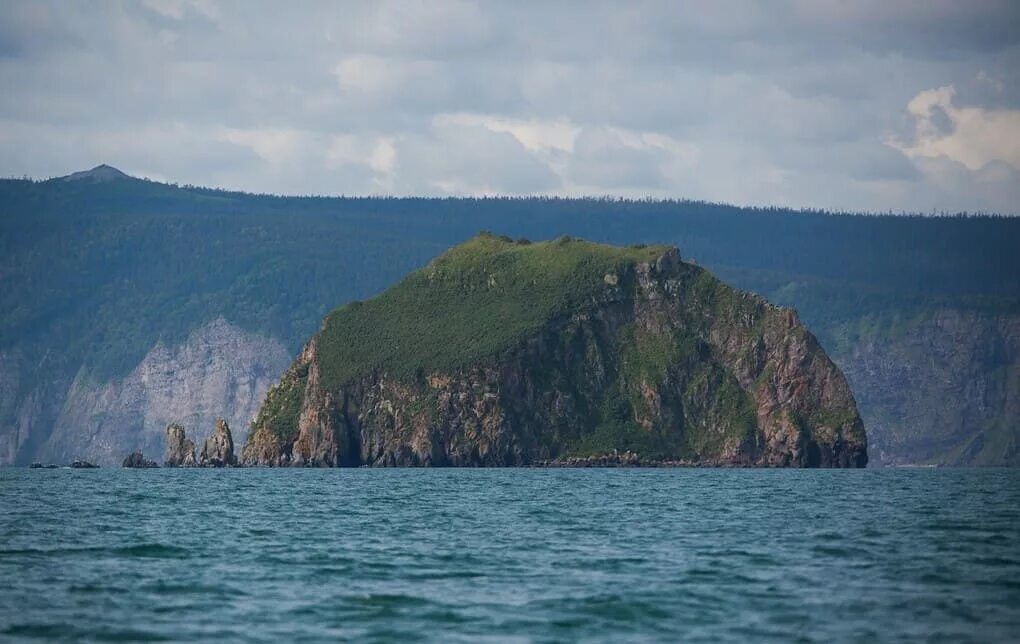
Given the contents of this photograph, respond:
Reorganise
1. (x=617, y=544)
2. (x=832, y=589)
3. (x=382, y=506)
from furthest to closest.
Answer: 1. (x=382, y=506)
2. (x=617, y=544)
3. (x=832, y=589)

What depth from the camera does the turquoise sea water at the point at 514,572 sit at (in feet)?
188

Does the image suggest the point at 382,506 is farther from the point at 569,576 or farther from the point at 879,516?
the point at 569,576

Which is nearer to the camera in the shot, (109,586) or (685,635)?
A: (685,635)

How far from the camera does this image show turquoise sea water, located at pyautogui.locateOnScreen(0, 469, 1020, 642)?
57312 millimetres

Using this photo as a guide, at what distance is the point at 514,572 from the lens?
234 feet

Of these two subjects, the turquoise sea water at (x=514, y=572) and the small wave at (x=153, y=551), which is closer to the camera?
the turquoise sea water at (x=514, y=572)

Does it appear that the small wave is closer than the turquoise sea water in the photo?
No

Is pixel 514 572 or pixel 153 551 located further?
pixel 153 551

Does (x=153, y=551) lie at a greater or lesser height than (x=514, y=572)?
greater

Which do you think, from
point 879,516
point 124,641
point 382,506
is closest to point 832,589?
point 124,641

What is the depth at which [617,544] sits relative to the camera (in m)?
84.2

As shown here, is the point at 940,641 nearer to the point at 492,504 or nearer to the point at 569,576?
the point at 569,576

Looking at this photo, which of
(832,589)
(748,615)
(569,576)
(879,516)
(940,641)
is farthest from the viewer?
(879,516)

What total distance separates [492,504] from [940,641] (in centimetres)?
7202
